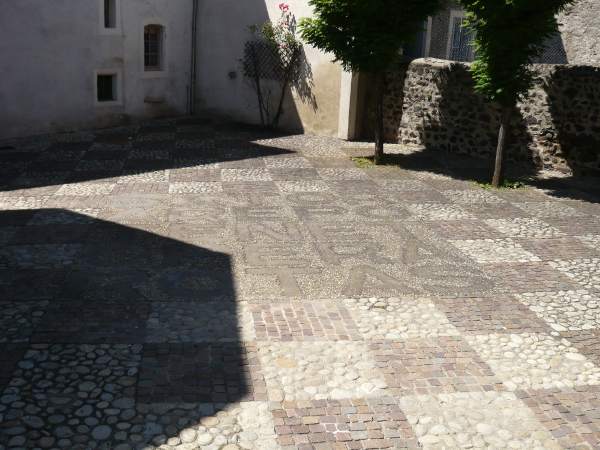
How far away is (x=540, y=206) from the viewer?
11078mm

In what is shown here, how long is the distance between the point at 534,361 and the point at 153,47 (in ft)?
45.8

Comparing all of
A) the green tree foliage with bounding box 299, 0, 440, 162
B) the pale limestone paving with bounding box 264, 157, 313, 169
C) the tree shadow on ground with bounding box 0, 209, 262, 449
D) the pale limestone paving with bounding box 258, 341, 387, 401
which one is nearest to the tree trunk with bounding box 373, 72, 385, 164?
the green tree foliage with bounding box 299, 0, 440, 162

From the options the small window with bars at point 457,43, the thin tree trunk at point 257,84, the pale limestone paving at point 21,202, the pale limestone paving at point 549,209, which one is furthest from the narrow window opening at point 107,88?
the small window with bars at point 457,43

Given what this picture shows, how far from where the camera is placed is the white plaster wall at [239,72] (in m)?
16.1

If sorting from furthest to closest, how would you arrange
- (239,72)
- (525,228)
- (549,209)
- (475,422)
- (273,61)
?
(239,72), (273,61), (549,209), (525,228), (475,422)

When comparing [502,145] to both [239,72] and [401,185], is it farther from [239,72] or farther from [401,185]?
[239,72]

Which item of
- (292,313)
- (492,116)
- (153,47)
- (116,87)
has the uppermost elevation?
(153,47)

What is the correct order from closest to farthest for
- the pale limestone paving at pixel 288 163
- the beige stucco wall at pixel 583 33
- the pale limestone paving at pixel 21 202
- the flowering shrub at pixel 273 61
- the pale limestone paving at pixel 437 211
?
the pale limestone paving at pixel 21 202 → the pale limestone paving at pixel 437 211 → the pale limestone paving at pixel 288 163 → the flowering shrub at pixel 273 61 → the beige stucco wall at pixel 583 33

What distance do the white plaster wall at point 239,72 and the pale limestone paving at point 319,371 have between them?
10647 millimetres

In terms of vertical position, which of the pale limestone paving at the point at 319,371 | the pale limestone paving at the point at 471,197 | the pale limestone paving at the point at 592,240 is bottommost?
the pale limestone paving at the point at 319,371

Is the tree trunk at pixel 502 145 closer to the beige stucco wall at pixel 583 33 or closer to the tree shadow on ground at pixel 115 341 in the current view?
the tree shadow on ground at pixel 115 341

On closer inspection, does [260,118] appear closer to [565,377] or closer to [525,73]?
[525,73]

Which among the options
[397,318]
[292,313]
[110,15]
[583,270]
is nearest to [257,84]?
[110,15]

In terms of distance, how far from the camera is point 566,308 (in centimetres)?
715
